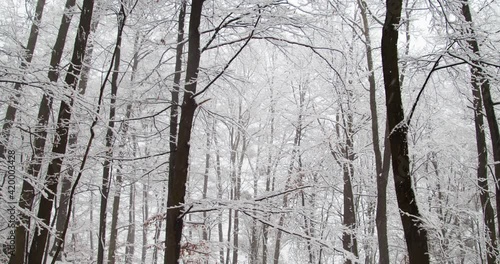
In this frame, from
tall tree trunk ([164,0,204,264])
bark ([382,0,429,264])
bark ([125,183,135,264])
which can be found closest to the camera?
bark ([382,0,429,264])

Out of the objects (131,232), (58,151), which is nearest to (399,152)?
(58,151)

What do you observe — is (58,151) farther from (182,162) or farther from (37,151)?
(37,151)

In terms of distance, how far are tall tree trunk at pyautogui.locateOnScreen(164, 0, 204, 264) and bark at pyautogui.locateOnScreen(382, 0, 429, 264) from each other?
2.17 meters

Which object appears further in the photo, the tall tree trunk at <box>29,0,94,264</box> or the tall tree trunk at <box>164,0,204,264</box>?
the tall tree trunk at <box>164,0,204,264</box>

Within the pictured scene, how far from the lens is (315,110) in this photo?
43.3 feet

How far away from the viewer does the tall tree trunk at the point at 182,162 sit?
14.4 ft

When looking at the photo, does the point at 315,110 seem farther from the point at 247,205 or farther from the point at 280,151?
the point at 247,205

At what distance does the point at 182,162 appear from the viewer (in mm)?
4480

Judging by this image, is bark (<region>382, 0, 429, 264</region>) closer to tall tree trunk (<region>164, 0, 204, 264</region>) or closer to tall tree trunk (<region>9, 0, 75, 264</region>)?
tall tree trunk (<region>164, 0, 204, 264</region>)

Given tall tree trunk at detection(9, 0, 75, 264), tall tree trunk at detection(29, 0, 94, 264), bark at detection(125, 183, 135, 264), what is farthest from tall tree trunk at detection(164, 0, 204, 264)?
bark at detection(125, 183, 135, 264)

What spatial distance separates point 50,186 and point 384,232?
673 centimetres

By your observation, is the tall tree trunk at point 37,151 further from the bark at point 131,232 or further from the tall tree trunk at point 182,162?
the bark at point 131,232

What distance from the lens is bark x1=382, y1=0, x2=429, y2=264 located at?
3.57 m

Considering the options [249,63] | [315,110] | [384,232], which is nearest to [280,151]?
[315,110]
